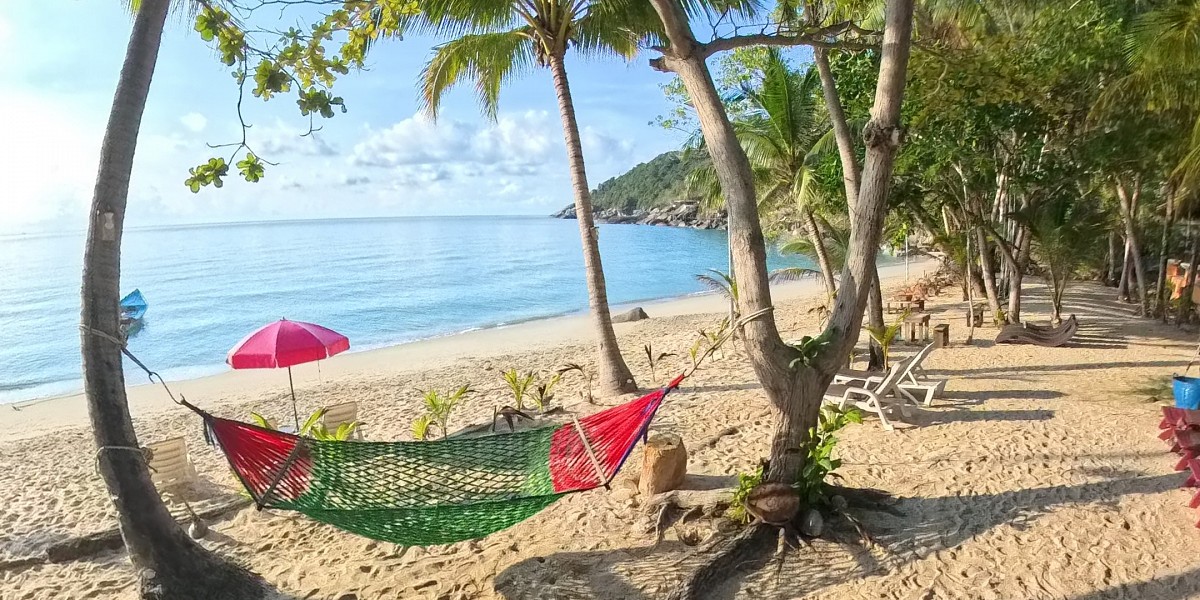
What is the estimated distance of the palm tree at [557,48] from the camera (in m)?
6.08

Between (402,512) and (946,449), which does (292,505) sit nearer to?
(402,512)

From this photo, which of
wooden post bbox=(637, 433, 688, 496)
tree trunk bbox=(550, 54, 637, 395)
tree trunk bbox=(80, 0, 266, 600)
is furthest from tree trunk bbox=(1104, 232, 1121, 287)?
tree trunk bbox=(80, 0, 266, 600)

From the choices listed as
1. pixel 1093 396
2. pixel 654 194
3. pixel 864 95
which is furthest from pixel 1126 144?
pixel 654 194

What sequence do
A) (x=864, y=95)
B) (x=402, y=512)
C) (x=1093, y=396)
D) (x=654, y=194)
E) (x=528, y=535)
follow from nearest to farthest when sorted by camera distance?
(x=402, y=512) → (x=528, y=535) → (x=1093, y=396) → (x=864, y=95) → (x=654, y=194)

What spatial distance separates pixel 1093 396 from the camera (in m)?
5.39

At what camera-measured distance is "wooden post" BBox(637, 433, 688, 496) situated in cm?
396

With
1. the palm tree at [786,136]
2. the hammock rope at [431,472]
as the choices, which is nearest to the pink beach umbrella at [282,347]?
the hammock rope at [431,472]

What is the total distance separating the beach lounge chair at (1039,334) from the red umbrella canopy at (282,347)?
7.10 meters

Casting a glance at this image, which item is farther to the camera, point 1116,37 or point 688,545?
point 1116,37

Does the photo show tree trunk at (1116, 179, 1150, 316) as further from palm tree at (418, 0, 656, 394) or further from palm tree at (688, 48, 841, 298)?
palm tree at (418, 0, 656, 394)

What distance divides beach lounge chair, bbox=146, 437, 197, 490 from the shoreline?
4.21m

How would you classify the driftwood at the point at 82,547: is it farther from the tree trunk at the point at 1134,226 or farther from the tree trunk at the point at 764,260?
the tree trunk at the point at 1134,226

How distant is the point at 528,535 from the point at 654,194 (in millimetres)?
69988

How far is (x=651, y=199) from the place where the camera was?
7312 centimetres
